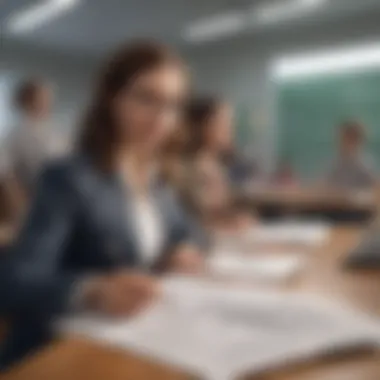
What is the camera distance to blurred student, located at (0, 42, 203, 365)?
338 mm

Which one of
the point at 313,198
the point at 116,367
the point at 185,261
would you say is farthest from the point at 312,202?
the point at 116,367

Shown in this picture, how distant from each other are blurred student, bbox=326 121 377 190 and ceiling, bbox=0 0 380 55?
0.08m

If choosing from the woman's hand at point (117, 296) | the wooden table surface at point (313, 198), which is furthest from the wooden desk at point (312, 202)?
the woman's hand at point (117, 296)

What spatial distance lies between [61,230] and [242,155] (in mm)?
136

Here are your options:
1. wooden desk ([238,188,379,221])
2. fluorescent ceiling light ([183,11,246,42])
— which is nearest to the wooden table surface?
wooden desk ([238,188,379,221])

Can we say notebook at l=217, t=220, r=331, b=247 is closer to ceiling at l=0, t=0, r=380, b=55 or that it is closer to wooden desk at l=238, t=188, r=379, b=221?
wooden desk at l=238, t=188, r=379, b=221

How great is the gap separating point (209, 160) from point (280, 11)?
12 cm

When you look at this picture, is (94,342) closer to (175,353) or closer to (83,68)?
(175,353)

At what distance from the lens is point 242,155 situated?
15.8 inches

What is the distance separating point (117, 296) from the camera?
1.12 feet

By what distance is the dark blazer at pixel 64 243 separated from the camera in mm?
333

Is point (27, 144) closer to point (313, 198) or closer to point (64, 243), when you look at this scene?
point (64, 243)

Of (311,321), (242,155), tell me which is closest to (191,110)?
(242,155)

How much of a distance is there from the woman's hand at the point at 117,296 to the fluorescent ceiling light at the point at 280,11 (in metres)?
0.20
